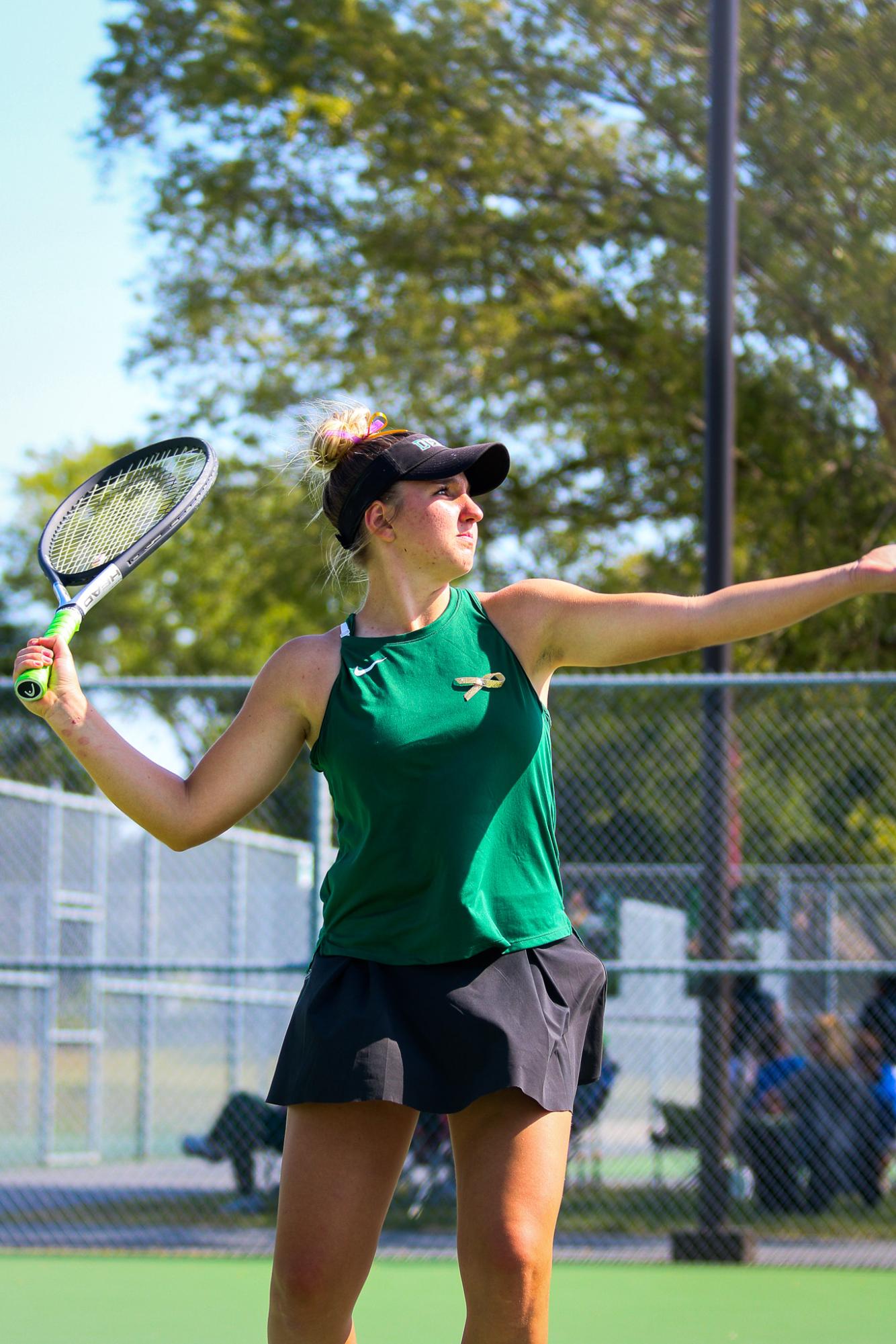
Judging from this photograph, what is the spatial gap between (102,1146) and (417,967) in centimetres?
796

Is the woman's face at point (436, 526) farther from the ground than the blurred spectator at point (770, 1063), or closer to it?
farther from the ground

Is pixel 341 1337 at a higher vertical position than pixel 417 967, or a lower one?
lower

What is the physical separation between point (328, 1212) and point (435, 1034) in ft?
1.11

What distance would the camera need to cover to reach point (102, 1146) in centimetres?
990

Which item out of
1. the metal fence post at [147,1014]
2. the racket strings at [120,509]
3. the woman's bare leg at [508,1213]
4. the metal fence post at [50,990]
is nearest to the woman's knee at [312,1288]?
the woman's bare leg at [508,1213]

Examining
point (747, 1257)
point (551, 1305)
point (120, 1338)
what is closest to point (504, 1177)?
point (120, 1338)

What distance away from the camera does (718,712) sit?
22.9 ft

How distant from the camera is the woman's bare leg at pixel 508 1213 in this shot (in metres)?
2.48

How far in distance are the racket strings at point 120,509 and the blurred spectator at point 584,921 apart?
4.93 metres

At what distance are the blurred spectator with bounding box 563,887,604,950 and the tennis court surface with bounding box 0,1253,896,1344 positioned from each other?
6.58 ft

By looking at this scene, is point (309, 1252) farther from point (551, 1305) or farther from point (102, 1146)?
point (102, 1146)

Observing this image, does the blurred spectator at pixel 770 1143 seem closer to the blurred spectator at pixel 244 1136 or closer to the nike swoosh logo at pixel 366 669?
the blurred spectator at pixel 244 1136

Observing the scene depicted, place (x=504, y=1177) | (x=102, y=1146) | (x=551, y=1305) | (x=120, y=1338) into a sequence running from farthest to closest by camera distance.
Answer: (x=102, y=1146), (x=551, y=1305), (x=120, y=1338), (x=504, y=1177)

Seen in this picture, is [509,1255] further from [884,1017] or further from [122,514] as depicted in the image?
[884,1017]
